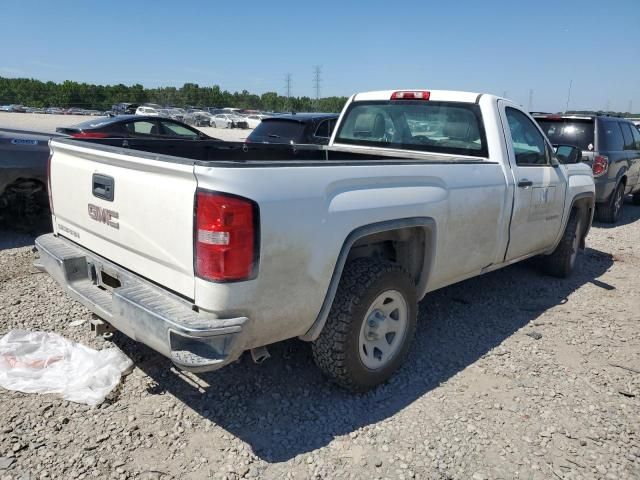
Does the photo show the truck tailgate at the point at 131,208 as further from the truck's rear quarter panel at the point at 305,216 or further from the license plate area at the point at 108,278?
the truck's rear quarter panel at the point at 305,216

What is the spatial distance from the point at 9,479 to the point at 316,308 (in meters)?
1.68

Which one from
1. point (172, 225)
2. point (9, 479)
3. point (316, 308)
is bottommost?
point (9, 479)

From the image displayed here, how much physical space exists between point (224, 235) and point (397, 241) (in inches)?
60.1

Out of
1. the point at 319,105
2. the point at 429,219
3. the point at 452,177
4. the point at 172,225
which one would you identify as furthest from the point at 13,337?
the point at 319,105

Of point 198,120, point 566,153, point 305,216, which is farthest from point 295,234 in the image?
point 198,120

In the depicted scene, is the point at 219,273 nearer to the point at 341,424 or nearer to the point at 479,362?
the point at 341,424

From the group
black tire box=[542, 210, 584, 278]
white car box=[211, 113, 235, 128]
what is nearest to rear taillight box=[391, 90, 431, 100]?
black tire box=[542, 210, 584, 278]

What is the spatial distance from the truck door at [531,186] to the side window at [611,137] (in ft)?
13.9

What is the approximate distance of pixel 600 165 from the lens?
27.8 feet

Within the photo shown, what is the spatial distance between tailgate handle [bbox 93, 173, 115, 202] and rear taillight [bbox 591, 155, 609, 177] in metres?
8.00

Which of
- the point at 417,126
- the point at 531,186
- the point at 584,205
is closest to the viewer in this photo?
the point at 531,186

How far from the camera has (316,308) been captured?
110 inches

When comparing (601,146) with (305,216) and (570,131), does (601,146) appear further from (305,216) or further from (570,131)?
(305,216)

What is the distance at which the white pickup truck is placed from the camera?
240 centimetres
